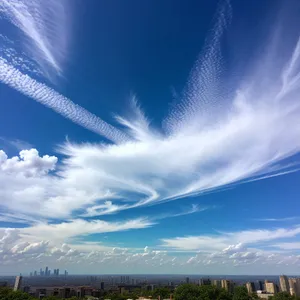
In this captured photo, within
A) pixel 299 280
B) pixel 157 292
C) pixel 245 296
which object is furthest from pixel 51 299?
pixel 299 280

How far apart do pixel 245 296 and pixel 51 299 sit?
2575 centimetres

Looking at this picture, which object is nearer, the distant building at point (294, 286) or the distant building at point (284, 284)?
the distant building at point (294, 286)

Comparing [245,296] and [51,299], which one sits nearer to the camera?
[245,296]

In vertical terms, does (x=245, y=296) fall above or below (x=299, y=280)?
below

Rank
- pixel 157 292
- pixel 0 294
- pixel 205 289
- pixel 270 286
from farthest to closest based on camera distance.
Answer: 1. pixel 270 286
2. pixel 157 292
3. pixel 205 289
4. pixel 0 294

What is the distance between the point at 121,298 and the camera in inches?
1809

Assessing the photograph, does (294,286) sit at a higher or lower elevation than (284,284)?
lower

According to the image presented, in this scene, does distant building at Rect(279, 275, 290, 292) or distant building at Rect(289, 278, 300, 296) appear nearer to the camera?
distant building at Rect(289, 278, 300, 296)

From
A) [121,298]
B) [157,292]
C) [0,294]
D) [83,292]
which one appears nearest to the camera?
[0,294]

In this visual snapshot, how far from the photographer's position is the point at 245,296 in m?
36.2

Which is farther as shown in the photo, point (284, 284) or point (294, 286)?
point (284, 284)

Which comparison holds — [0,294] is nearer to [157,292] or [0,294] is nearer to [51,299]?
[51,299]

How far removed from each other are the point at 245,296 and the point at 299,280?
31434 mm

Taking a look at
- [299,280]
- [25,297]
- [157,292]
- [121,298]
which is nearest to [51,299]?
[25,297]
